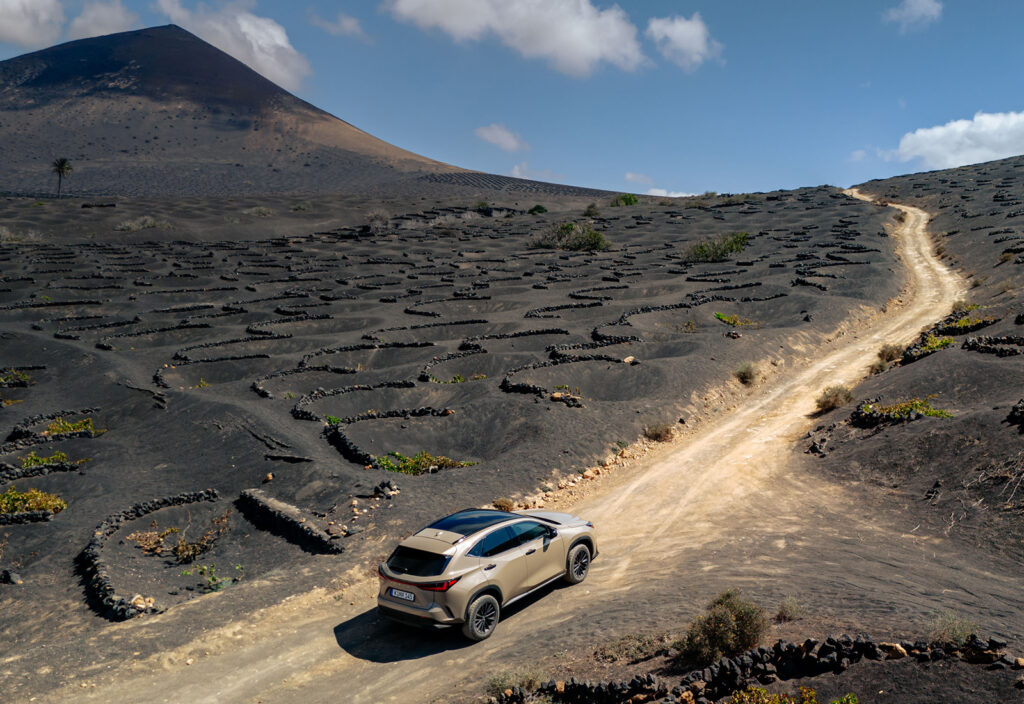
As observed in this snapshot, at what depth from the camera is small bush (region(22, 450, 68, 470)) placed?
73.9 ft

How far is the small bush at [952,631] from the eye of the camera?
26.2ft

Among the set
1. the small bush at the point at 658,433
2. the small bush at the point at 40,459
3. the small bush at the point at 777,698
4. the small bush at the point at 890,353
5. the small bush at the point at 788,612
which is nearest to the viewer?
the small bush at the point at 777,698

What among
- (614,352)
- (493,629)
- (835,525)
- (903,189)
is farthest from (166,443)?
(903,189)

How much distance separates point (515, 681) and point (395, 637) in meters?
3.55

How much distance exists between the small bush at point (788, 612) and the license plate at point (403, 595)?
616 cm

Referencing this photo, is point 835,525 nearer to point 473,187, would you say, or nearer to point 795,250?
point 795,250

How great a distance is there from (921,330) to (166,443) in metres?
36.2

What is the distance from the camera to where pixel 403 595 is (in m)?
11.6

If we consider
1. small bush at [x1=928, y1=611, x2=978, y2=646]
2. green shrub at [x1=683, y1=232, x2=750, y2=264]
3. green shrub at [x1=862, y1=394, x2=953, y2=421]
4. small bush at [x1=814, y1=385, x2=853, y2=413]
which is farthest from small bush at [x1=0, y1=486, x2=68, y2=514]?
green shrub at [x1=683, y1=232, x2=750, y2=264]

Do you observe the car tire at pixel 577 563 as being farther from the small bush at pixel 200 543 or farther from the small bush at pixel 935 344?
the small bush at pixel 935 344

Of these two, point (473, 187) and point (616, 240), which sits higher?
point (473, 187)

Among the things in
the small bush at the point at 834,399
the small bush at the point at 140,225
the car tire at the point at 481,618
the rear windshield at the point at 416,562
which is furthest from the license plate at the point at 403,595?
the small bush at the point at 140,225

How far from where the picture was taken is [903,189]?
9794 centimetres

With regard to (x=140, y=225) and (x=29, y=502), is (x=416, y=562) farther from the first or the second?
(x=140, y=225)
